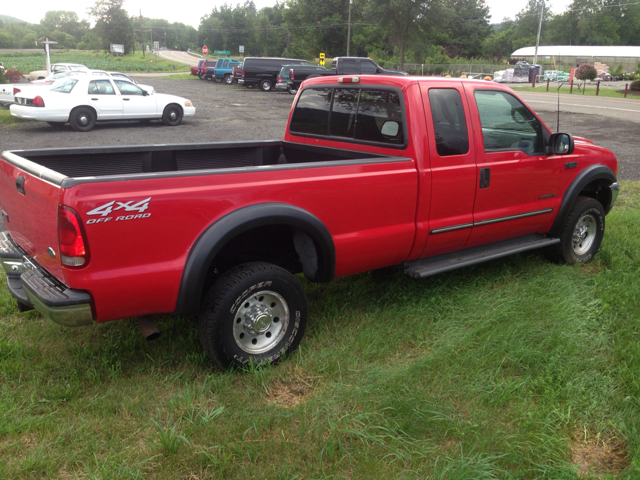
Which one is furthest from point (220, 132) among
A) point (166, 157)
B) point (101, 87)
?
point (166, 157)

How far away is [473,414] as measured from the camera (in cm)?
310

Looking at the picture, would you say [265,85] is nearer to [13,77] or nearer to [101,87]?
[13,77]

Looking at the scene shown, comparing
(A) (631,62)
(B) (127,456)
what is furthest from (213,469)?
(A) (631,62)

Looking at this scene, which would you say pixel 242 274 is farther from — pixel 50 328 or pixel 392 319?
pixel 50 328

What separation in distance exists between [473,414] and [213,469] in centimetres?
146

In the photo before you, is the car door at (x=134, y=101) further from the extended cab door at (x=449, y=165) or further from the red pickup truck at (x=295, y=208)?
the extended cab door at (x=449, y=165)

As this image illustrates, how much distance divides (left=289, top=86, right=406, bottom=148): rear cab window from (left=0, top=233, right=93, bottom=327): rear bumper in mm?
2539

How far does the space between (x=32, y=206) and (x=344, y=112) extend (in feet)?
8.63

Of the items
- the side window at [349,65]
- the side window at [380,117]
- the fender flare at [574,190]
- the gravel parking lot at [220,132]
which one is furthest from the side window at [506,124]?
the side window at [349,65]

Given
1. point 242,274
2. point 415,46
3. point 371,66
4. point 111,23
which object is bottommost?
point 242,274

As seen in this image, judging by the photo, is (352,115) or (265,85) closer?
(352,115)

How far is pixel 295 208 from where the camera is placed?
11.3 feet

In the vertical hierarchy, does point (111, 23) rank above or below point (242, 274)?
above

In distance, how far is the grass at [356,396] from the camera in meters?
→ 2.72
